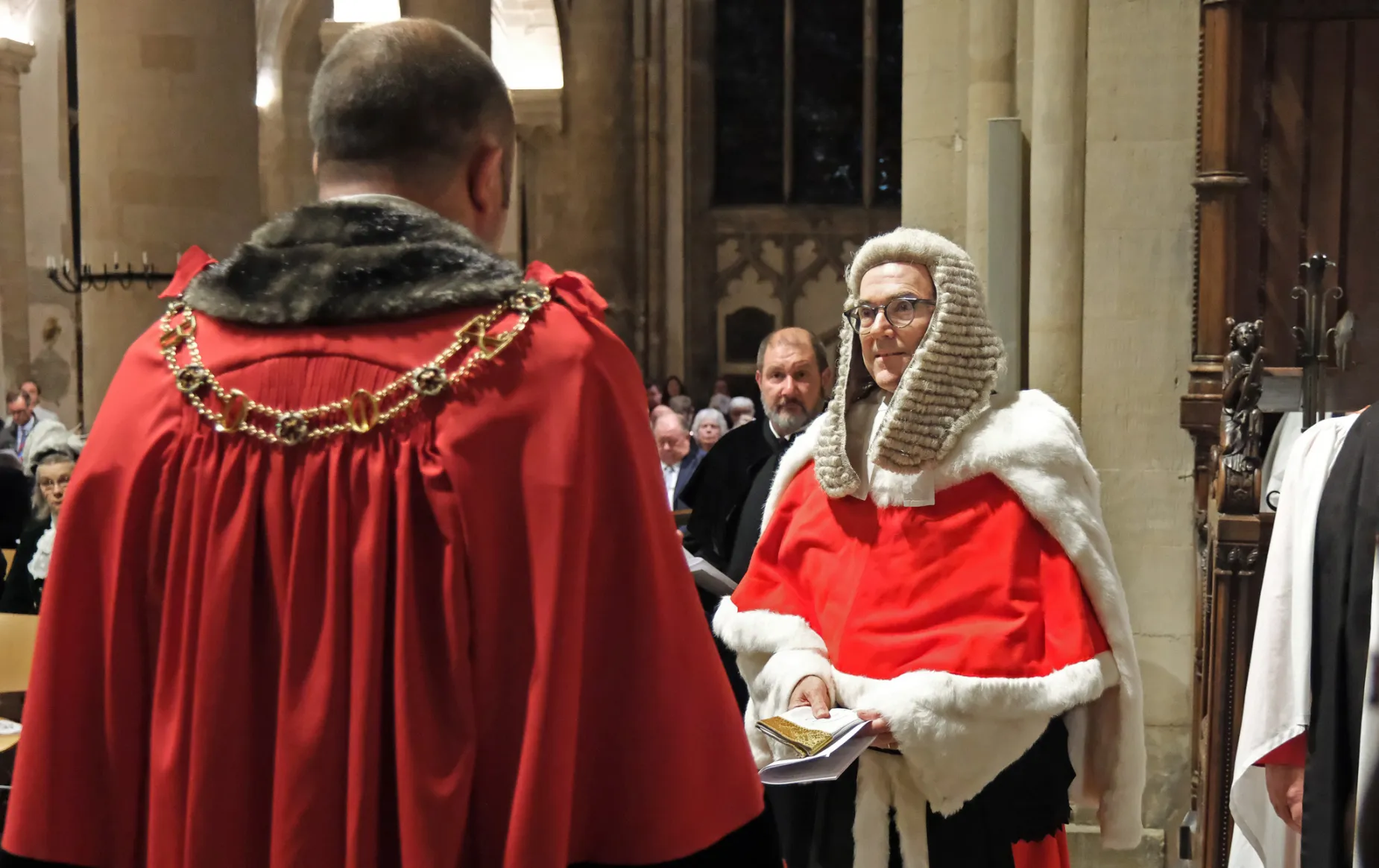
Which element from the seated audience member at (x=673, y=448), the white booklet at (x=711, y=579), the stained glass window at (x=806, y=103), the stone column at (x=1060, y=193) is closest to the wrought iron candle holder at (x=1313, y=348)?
the stone column at (x=1060, y=193)

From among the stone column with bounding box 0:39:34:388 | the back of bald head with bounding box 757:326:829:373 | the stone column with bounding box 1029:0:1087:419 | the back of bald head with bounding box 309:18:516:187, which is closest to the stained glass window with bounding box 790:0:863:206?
the stone column with bounding box 0:39:34:388

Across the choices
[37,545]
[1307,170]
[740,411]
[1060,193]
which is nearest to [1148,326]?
[1060,193]

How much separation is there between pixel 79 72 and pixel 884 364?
5.52 meters

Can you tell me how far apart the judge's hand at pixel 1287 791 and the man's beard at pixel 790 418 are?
1880 millimetres

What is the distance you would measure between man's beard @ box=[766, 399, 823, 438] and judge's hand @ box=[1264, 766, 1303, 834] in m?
1.88

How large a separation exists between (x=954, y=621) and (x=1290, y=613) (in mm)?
608

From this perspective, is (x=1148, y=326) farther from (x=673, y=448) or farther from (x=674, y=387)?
(x=674, y=387)

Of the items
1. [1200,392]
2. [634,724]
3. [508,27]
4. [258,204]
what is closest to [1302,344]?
[1200,392]

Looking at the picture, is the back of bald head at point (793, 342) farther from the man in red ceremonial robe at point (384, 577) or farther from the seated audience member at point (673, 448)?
the man in red ceremonial robe at point (384, 577)

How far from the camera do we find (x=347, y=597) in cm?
138

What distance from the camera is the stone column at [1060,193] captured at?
507 centimetres

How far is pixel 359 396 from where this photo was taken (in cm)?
138

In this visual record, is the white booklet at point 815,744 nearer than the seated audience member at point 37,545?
Yes

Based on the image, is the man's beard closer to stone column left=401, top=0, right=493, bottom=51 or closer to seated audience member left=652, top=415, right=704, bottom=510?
seated audience member left=652, top=415, right=704, bottom=510
